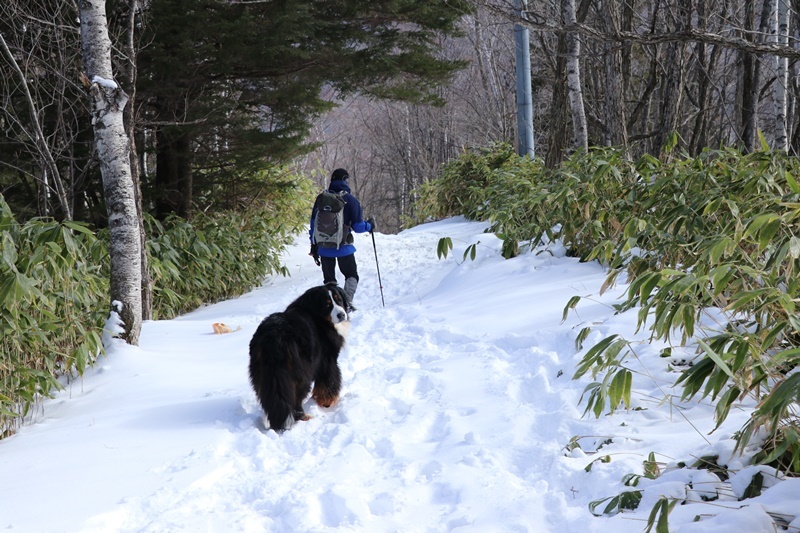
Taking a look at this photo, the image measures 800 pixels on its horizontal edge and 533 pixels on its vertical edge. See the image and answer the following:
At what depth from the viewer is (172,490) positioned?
3.02 m

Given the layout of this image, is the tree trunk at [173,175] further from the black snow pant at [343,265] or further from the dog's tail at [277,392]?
the dog's tail at [277,392]

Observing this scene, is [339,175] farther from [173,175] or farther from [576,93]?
[173,175]

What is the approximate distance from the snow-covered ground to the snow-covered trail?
0.01 m

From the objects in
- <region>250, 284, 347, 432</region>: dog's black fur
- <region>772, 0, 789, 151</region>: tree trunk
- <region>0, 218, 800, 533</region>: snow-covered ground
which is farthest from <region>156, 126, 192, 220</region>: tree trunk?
<region>772, 0, 789, 151</region>: tree trunk

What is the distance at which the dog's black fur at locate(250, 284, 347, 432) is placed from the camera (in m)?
3.80

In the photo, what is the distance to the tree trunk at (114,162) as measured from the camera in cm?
521

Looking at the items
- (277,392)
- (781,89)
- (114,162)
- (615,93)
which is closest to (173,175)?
(114,162)

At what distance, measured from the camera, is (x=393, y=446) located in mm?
3545

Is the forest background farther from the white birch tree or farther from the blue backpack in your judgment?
the blue backpack

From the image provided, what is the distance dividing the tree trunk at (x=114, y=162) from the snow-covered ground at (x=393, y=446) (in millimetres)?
493

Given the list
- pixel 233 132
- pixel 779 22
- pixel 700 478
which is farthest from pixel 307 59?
pixel 700 478

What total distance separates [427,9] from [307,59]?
81.3 inches

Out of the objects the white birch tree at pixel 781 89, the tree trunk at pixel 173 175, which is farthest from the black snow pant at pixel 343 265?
the white birch tree at pixel 781 89

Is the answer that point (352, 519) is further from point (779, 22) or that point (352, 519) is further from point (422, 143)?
point (422, 143)
